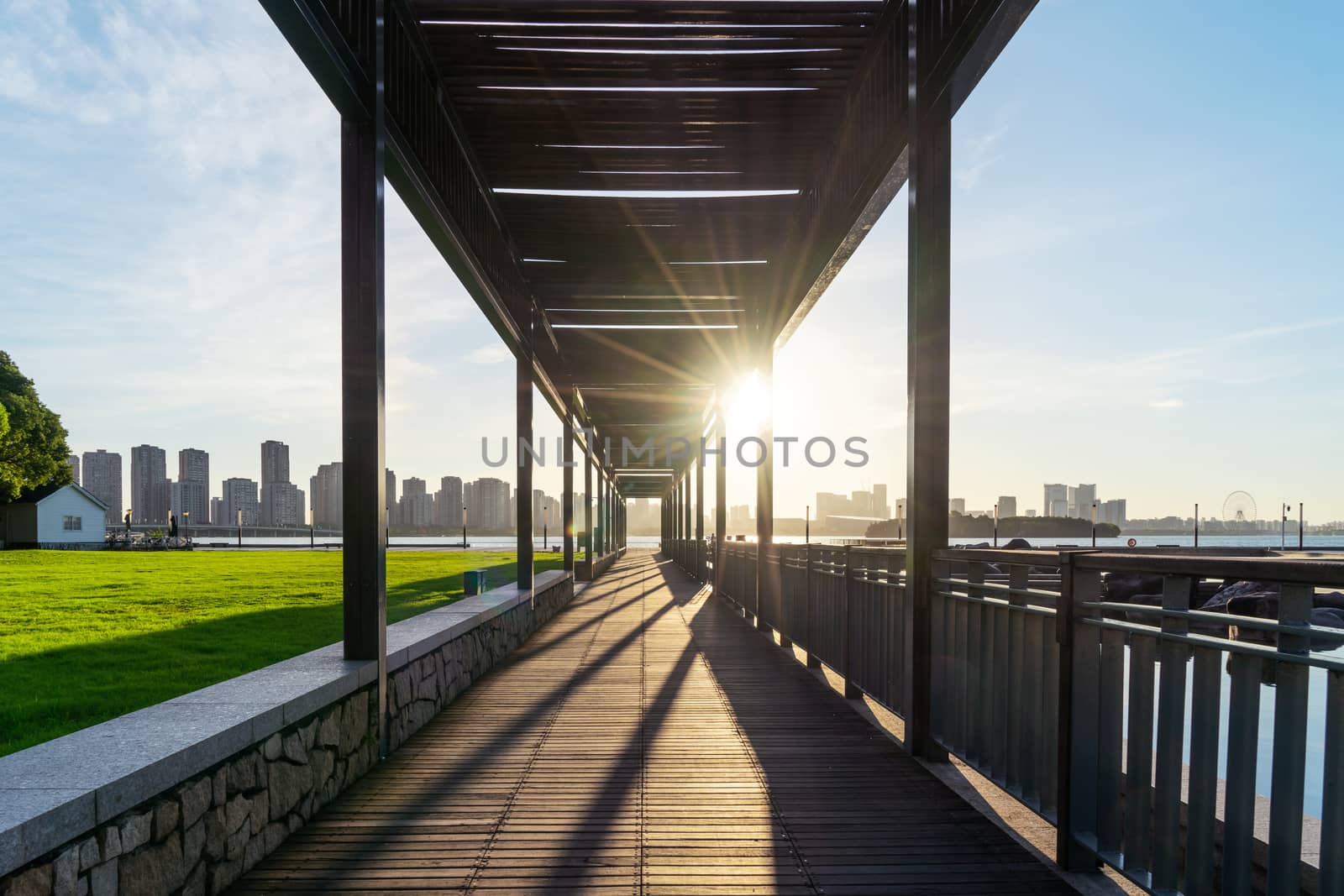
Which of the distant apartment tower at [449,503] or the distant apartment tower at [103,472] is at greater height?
the distant apartment tower at [103,472]

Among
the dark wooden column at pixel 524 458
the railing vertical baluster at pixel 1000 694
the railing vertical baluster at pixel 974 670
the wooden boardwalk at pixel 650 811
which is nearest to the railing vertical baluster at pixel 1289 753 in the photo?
the wooden boardwalk at pixel 650 811

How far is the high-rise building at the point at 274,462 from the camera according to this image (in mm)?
86938

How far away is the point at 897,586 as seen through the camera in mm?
4855

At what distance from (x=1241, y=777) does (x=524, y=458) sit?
8.40m

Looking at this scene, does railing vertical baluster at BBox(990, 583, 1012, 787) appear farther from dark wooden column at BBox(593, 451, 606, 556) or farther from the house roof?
the house roof

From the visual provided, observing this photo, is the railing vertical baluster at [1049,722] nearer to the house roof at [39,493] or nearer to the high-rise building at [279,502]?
the house roof at [39,493]

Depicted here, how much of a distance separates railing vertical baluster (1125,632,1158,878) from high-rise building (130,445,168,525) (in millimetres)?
100110

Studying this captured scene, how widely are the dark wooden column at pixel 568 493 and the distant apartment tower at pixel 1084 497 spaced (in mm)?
99407

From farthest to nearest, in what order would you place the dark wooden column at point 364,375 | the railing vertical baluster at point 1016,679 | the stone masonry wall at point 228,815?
1. the dark wooden column at point 364,375
2. the railing vertical baluster at point 1016,679
3. the stone masonry wall at point 228,815

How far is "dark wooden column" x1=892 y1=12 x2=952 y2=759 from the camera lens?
441 centimetres

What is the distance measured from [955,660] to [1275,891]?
202 centimetres

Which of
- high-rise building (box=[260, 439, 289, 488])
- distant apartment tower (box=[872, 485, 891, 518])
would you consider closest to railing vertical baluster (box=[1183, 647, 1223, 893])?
distant apartment tower (box=[872, 485, 891, 518])

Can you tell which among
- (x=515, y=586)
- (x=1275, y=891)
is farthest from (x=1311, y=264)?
(x=1275, y=891)

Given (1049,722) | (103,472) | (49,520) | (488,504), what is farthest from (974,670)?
(488,504)
